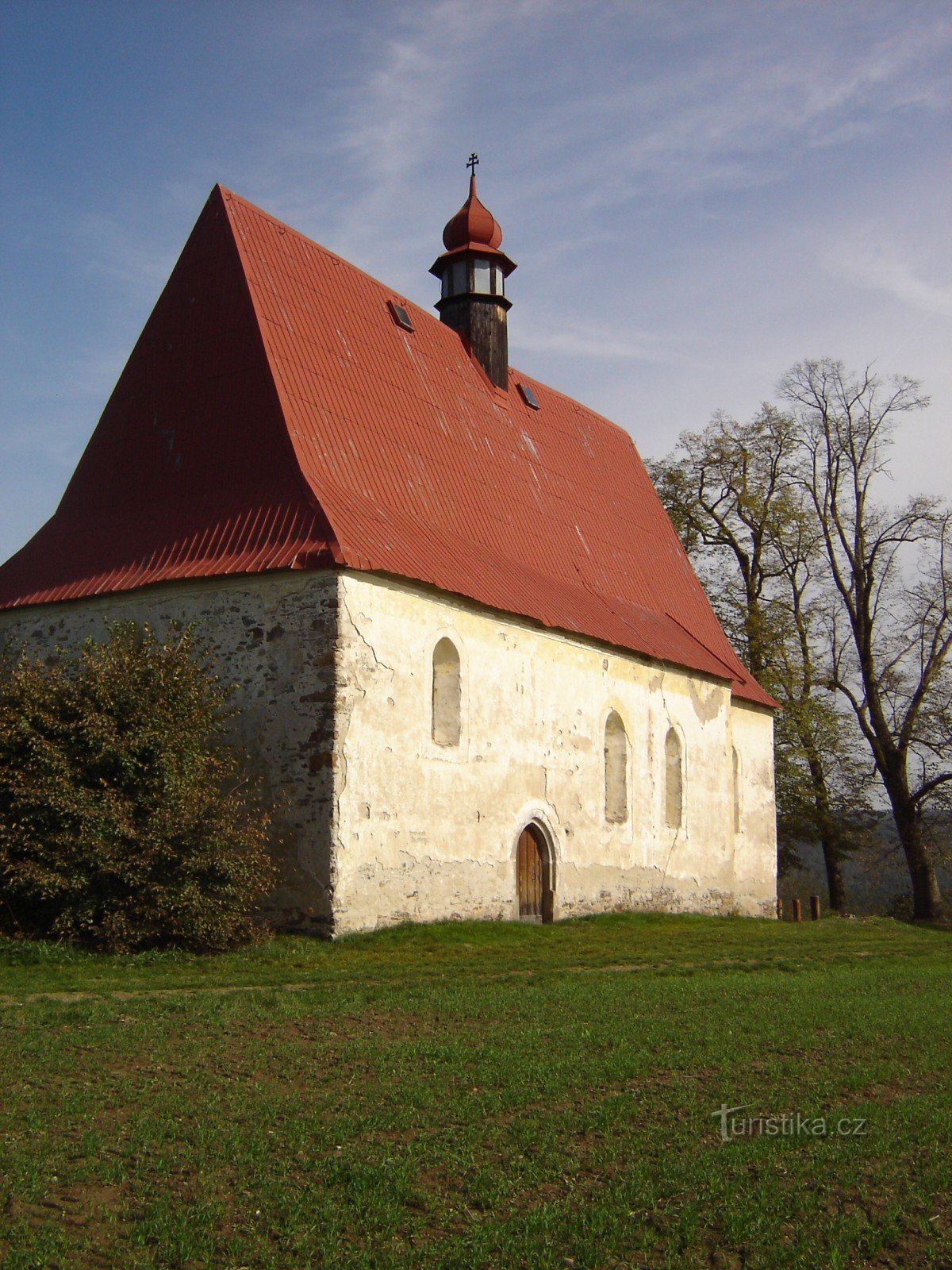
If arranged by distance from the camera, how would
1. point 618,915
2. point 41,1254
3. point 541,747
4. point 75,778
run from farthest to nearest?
point 618,915 < point 541,747 < point 75,778 < point 41,1254

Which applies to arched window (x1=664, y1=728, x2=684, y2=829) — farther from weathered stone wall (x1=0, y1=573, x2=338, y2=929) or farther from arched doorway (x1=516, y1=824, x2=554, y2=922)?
weathered stone wall (x1=0, y1=573, x2=338, y2=929)

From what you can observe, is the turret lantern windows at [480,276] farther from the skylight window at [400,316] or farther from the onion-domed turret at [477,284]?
the skylight window at [400,316]

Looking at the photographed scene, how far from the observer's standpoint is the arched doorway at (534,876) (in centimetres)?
1664

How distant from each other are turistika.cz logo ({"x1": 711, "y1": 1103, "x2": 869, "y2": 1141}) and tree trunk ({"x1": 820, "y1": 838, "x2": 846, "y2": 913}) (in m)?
26.9

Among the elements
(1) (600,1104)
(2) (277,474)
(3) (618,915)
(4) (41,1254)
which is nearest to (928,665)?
(3) (618,915)

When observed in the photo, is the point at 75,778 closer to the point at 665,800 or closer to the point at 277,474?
the point at 277,474

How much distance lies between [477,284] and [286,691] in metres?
12.0

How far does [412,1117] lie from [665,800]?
15.5 m


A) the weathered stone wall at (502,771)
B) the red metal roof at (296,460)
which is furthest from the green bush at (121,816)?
the red metal roof at (296,460)

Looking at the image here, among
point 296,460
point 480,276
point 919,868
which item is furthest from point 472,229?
point 919,868

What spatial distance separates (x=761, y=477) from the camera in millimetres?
33094

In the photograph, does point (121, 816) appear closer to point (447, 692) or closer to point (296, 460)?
point (447, 692)

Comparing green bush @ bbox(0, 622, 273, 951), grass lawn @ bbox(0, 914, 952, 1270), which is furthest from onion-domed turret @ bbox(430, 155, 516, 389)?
grass lawn @ bbox(0, 914, 952, 1270)

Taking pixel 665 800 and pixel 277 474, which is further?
pixel 665 800
